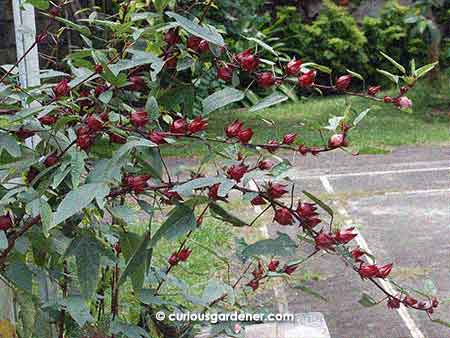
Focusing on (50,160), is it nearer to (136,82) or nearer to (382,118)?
(136,82)

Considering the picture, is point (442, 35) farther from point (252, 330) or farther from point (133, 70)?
point (133, 70)

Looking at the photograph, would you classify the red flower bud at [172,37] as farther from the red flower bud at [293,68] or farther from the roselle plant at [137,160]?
the red flower bud at [293,68]

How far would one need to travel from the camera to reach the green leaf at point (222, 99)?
1065mm

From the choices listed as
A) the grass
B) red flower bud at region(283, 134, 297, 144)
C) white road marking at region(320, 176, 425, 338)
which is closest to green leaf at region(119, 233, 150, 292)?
red flower bud at region(283, 134, 297, 144)

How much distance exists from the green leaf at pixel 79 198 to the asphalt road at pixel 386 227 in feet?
0.77

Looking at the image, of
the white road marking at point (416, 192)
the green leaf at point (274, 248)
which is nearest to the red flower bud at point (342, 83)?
the green leaf at point (274, 248)

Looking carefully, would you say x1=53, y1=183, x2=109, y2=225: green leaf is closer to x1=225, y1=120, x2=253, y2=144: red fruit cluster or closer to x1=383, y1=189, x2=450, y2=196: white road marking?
x1=225, y1=120, x2=253, y2=144: red fruit cluster

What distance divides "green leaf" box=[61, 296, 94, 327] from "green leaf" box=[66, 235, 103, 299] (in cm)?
11

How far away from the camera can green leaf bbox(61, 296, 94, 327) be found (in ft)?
3.75

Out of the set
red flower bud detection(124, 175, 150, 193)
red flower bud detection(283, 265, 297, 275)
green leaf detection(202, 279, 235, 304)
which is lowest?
green leaf detection(202, 279, 235, 304)

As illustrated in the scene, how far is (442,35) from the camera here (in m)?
8.30

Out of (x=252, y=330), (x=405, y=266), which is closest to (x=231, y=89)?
(x=252, y=330)

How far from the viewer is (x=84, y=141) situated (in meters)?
1.03

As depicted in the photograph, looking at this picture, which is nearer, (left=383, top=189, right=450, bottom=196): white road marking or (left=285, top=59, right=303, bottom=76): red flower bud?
(left=285, top=59, right=303, bottom=76): red flower bud
